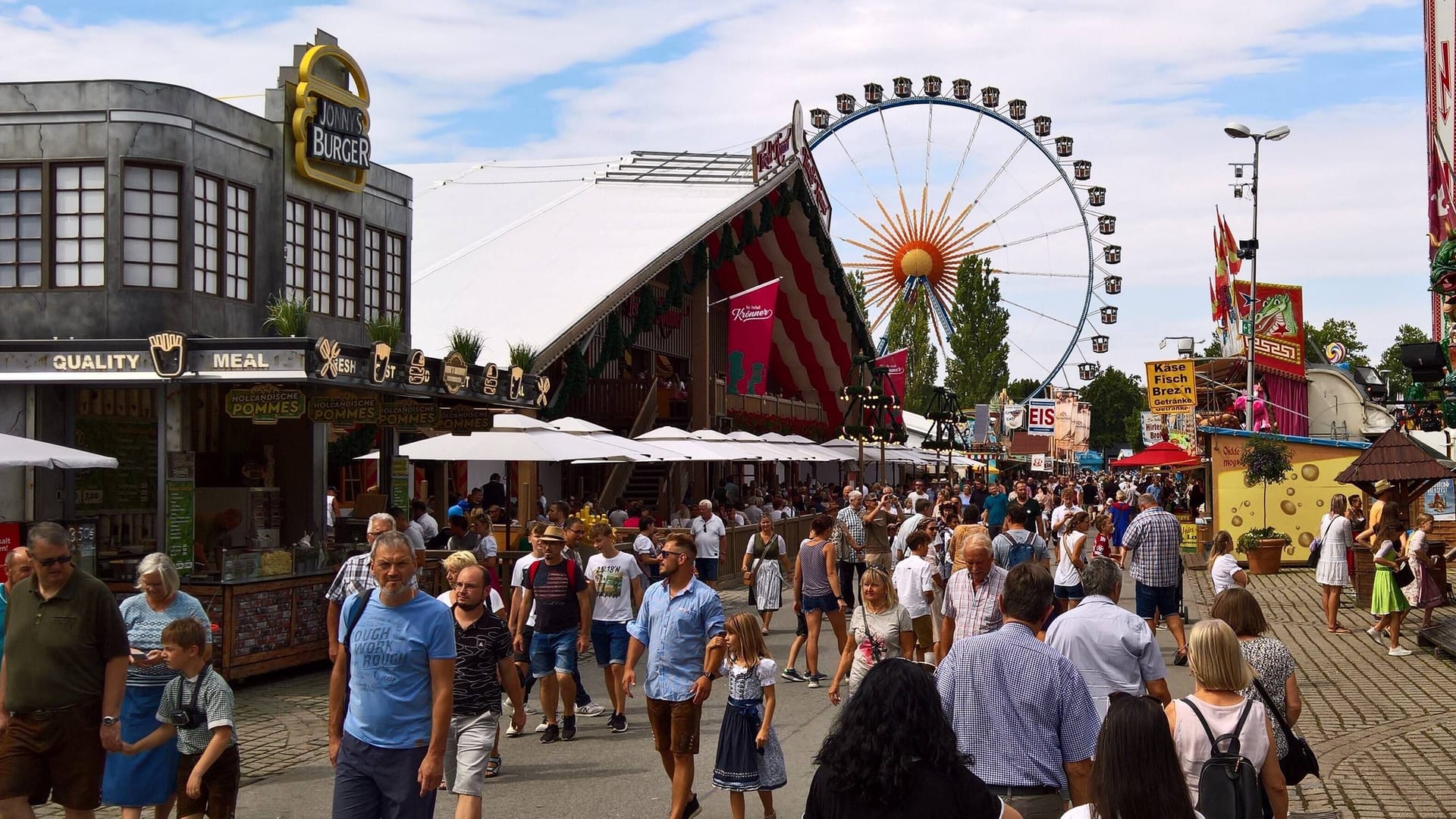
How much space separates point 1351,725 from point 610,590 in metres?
5.72

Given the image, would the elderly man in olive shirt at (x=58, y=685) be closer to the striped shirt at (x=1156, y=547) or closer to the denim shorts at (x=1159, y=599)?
→ the striped shirt at (x=1156, y=547)

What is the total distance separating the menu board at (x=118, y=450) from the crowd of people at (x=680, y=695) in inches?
351

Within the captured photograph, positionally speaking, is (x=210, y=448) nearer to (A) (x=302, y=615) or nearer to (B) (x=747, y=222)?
(A) (x=302, y=615)

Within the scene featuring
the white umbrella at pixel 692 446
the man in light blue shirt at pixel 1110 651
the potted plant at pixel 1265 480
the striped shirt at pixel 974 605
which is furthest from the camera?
the potted plant at pixel 1265 480

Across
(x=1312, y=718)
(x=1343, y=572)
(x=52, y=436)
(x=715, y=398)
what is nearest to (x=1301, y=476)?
(x=1343, y=572)

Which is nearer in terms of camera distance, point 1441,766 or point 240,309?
point 1441,766

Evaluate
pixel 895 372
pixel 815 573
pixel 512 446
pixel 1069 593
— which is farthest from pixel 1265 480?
pixel 815 573

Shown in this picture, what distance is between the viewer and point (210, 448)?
65.4 feet

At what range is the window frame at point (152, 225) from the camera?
51.4ft

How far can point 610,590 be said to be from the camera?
11531 millimetres

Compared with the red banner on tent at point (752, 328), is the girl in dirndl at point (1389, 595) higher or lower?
lower

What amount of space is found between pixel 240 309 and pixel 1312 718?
12.1m

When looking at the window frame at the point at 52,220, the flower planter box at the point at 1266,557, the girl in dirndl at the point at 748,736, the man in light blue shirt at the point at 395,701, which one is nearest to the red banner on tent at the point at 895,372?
the flower planter box at the point at 1266,557

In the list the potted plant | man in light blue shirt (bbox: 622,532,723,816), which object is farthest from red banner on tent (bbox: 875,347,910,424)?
man in light blue shirt (bbox: 622,532,723,816)
